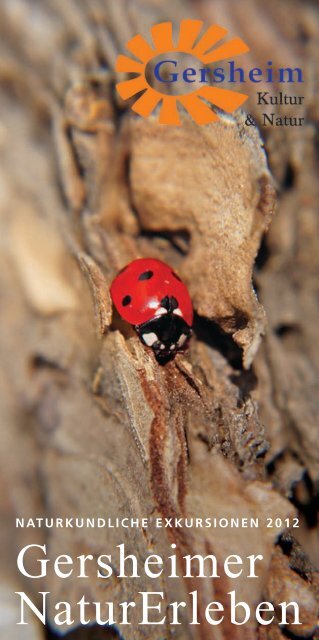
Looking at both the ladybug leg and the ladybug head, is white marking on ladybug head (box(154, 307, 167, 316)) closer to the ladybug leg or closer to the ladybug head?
the ladybug head

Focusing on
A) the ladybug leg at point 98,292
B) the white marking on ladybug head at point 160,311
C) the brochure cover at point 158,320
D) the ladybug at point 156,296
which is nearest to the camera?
the brochure cover at point 158,320

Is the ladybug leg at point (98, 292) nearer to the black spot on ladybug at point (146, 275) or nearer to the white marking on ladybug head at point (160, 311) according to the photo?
the black spot on ladybug at point (146, 275)

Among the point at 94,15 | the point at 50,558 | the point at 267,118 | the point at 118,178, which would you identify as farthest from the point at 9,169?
the point at 50,558

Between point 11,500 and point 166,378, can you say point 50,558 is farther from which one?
point 166,378

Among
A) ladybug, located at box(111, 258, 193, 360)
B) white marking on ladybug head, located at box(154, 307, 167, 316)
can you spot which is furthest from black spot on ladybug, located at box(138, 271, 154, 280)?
white marking on ladybug head, located at box(154, 307, 167, 316)

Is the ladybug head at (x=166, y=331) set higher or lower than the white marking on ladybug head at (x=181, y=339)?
higher

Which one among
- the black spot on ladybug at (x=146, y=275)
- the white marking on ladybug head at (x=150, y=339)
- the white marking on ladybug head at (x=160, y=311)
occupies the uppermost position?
the black spot on ladybug at (x=146, y=275)

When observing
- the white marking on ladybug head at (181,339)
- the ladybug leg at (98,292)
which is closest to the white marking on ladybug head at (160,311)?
the white marking on ladybug head at (181,339)

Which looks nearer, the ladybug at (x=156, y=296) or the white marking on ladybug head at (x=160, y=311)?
the ladybug at (x=156, y=296)
